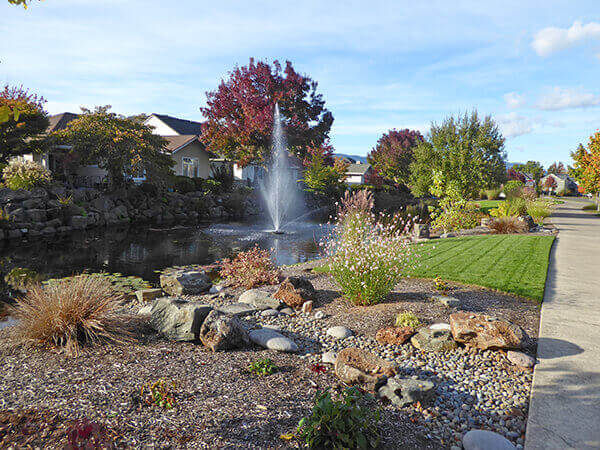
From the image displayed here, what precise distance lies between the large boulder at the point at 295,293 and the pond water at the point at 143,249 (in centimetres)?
470

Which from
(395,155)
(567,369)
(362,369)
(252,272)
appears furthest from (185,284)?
(395,155)

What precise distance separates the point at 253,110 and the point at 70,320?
2606cm

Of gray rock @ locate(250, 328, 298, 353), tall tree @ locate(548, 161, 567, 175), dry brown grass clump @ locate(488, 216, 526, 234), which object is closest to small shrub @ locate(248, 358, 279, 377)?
gray rock @ locate(250, 328, 298, 353)

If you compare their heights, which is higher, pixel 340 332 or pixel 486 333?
pixel 486 333

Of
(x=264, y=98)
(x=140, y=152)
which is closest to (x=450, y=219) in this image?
(x=140, y=152)

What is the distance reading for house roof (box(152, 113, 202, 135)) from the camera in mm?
35719

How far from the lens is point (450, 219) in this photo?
15789 mm

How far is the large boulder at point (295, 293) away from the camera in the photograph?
6089 millimetres

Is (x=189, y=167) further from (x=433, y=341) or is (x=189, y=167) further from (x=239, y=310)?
(x=433, y=341)

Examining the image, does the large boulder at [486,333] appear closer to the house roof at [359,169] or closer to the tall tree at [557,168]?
the house roof at [359,169]

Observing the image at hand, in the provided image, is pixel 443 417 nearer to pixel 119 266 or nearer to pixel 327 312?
pixel 327 312

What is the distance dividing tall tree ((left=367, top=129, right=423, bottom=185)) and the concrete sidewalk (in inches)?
1343

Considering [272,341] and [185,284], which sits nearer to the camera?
[272,341]

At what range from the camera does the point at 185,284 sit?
784 centimetres
